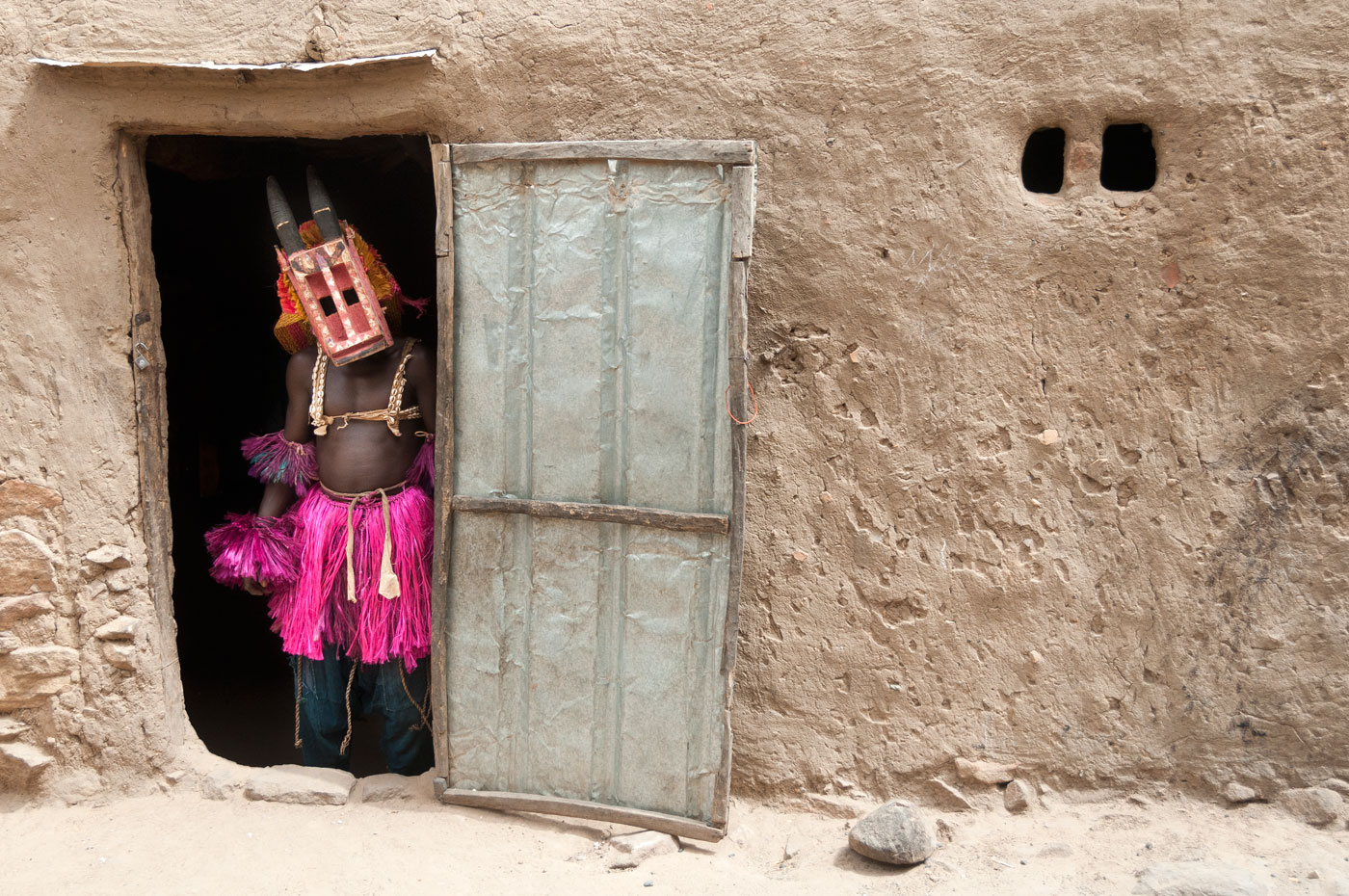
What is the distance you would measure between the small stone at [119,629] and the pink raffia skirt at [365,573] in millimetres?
447

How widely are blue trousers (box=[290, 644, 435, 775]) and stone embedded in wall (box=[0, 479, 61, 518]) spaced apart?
87 cm

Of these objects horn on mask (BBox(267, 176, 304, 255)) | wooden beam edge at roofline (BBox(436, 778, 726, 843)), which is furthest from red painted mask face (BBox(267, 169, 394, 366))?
wooden beam edge at roofline (BBox(436, 778, 726, 843))

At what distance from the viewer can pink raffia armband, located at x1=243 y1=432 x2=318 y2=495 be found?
10.2ft

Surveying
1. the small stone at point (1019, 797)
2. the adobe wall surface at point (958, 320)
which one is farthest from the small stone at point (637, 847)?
the small stone at point (1019, 797)

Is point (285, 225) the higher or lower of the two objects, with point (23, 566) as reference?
higher

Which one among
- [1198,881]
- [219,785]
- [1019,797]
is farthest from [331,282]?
[1198,881]

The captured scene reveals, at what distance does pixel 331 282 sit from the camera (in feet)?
9.45

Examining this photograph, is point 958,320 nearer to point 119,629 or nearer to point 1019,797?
point 1019,797

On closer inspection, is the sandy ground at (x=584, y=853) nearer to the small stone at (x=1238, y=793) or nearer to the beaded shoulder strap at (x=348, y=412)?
the small stone at (x=1238, y=793)

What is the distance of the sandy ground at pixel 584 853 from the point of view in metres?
2.57

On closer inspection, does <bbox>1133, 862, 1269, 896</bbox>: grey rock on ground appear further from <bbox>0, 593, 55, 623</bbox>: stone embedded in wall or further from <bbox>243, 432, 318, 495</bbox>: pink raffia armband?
<bbox>0, 593, 55, 623</bbox>: stone embedded in wall

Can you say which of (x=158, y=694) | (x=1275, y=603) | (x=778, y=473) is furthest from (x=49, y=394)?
(x=1275, y=603)

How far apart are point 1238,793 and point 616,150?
2.44 meters

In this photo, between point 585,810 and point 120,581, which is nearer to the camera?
point 585,810
